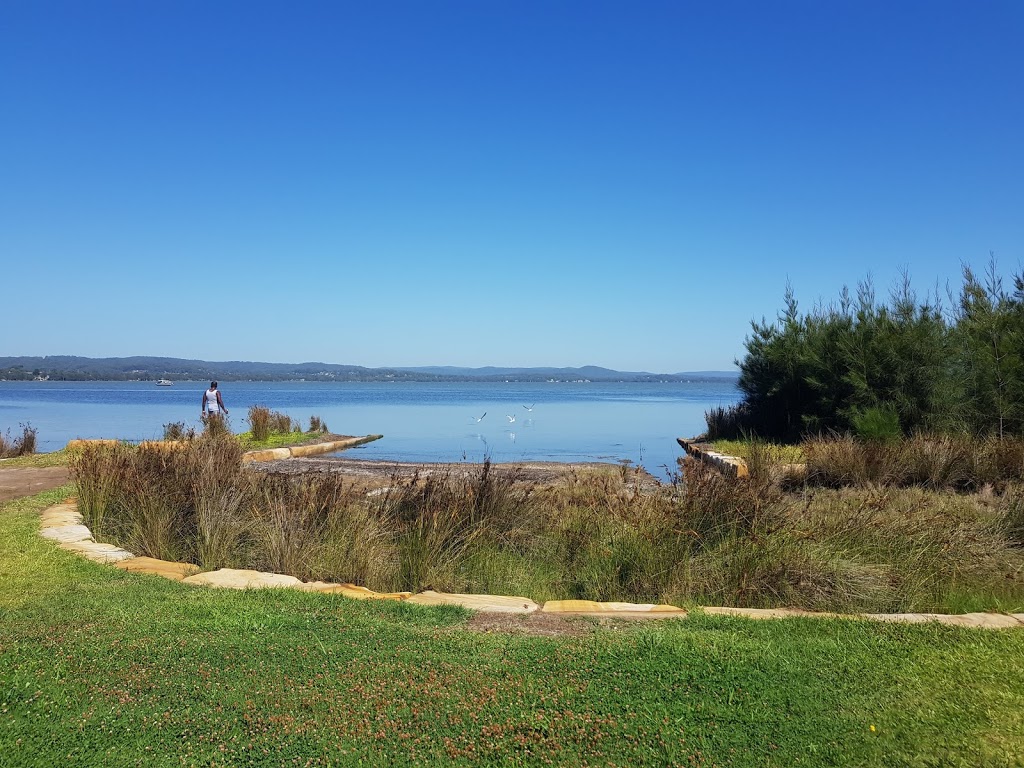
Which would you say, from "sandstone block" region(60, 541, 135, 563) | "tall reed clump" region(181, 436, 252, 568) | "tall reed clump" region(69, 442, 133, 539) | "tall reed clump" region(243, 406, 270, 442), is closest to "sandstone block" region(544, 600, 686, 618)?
"tall reed clump" region(181, 436, 252, 568)

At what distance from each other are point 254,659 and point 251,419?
61.9ft

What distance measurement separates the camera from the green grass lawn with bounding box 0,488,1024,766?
3.24 m

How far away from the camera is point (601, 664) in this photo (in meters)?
4.11

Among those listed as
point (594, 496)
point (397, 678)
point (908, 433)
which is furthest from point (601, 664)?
point (908, 433)

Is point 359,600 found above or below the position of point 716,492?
below

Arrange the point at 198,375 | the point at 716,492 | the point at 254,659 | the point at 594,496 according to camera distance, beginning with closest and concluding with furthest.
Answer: the point at 254,659 → the point at 716,492 → the point at 594,496 → the point at 198,375

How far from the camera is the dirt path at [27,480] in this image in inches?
432

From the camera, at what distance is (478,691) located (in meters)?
3.73

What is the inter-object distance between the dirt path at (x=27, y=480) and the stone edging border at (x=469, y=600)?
4.73m

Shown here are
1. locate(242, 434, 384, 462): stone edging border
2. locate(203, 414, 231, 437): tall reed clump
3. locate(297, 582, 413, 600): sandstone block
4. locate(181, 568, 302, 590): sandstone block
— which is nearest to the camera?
locate(297, 582, 413, 600): sandstone block

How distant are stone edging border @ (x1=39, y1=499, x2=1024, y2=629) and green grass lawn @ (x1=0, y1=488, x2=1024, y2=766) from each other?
0.31m

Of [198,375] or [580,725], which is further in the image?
[198,375]

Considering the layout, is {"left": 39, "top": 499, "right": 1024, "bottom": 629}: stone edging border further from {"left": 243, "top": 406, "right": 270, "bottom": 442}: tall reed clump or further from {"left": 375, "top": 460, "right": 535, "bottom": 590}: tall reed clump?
{"left": 243, "top": 406, "right": 270, "bottom": 442}: tall reed clump

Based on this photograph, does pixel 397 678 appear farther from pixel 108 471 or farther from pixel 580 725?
pixel 108 471
